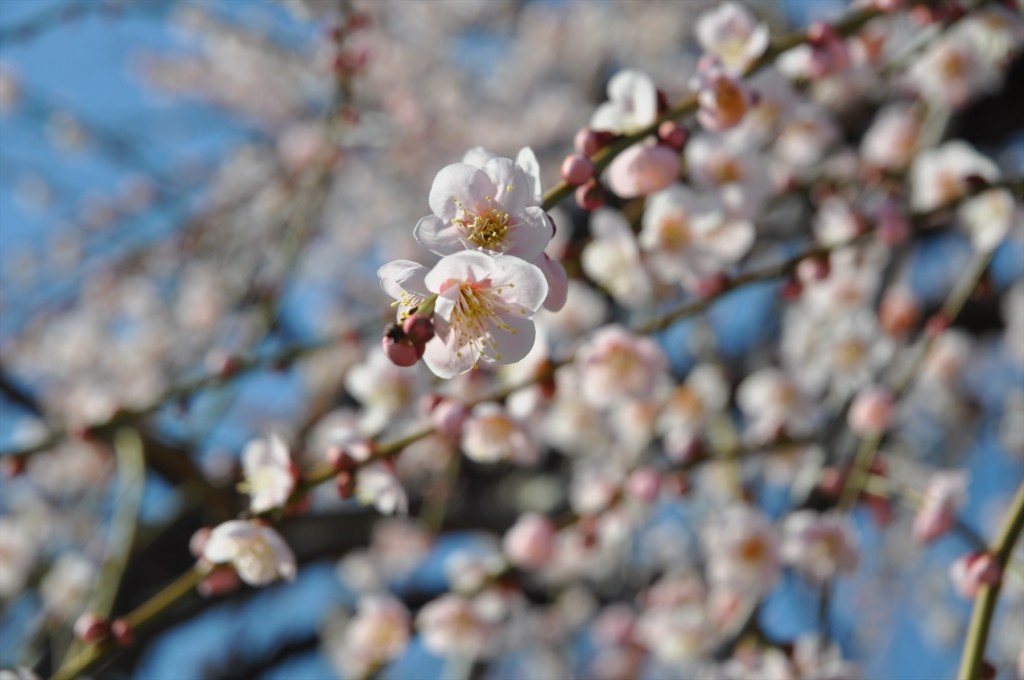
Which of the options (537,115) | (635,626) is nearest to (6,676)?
(635,626)

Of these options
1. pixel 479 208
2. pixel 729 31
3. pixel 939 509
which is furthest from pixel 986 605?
pixel 729 31

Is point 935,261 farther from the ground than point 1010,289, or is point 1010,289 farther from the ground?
point 935,261

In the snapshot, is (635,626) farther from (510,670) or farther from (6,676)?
(510,670)

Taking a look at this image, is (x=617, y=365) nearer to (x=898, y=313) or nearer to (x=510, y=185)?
(x=510, y=185)

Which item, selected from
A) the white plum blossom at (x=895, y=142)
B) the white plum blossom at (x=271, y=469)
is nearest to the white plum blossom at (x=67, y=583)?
the white plum blossom at (x=271, y=469)

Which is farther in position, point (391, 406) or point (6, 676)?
point (391, 406)

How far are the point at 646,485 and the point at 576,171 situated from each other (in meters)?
1.07

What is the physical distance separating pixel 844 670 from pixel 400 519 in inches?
103

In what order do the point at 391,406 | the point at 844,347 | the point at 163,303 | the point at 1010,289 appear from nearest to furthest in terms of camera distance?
the point at 391,406, the point at 844,347, the point at 1010,289, the point at 163,303

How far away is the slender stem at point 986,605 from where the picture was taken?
3.55 ft

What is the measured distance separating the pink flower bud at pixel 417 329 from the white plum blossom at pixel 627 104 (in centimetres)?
60

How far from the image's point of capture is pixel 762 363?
3523 mm

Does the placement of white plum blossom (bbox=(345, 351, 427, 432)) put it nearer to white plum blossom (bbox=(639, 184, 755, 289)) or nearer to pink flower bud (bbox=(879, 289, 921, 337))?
white plum blossom (bbox=(639, 184, 755, 289))

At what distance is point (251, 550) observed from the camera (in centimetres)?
117
